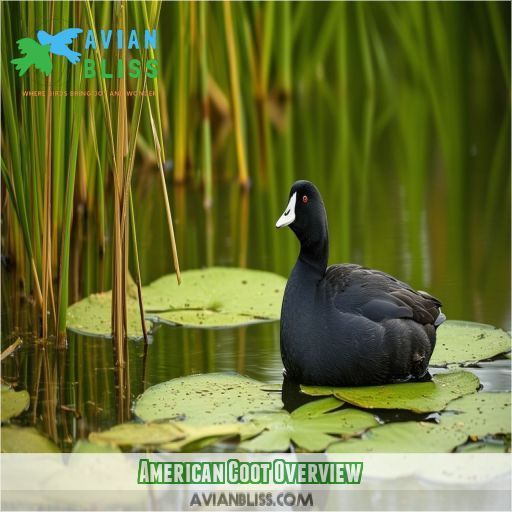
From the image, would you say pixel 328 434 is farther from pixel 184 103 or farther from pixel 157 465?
pixel 184 103

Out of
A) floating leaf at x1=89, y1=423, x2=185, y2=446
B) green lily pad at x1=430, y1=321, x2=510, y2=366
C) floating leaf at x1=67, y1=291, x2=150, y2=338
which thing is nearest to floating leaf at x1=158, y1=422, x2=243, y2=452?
floating leaf at x1=89, y1=423, x2=185, y2=446

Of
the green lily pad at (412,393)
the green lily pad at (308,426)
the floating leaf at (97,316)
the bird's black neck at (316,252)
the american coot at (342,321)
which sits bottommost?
the green lily pad at (412,393)

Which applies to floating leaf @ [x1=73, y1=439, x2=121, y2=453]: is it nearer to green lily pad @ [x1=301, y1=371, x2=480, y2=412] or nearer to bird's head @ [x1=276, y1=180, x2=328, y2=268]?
green lily pad @ [x1=301, y1=371, x2=480, y2=412]

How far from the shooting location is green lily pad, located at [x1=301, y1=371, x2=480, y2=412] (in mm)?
4402

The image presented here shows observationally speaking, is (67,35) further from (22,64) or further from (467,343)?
(467,343)

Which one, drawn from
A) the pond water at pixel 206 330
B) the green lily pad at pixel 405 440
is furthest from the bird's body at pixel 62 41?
the green lily pad at pixel 405 440

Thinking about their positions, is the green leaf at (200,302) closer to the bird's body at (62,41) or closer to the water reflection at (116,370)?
the water reflection at (116,370)

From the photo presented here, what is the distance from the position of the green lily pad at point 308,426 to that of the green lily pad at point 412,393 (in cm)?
13

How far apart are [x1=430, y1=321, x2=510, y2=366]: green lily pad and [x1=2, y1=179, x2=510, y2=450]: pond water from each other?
0.34 ft

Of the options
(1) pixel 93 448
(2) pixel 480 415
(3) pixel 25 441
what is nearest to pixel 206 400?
(1) pixel 93 448

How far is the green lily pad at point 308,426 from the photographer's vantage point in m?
3.93

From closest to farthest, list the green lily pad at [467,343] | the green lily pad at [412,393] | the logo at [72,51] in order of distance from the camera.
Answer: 1. the green lily pad at [412,393]
2. the logo at [72,51]
3. the green lily pad at [467,343]

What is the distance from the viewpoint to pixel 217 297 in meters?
6.30

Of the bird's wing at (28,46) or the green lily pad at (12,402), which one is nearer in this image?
the green lily pad at (12,402)
